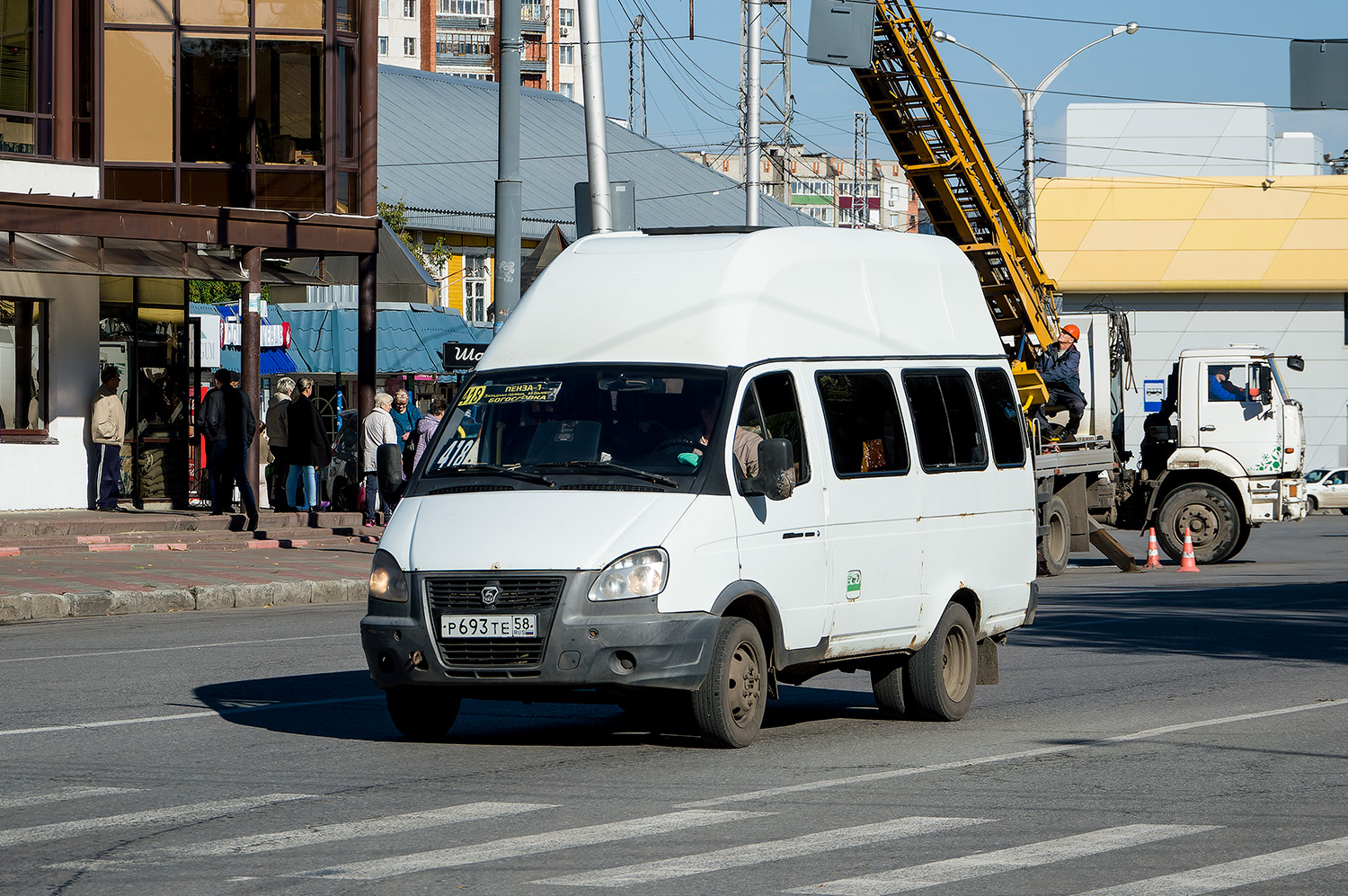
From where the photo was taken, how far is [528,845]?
6.42 meters

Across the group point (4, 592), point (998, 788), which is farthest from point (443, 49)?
point (998, 788)

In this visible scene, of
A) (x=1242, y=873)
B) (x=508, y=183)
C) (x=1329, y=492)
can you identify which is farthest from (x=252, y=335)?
(x=1329, y=492)

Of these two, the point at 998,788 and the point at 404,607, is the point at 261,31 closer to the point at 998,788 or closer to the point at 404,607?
the point at 404,607

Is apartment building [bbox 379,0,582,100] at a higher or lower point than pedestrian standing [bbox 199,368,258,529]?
higher

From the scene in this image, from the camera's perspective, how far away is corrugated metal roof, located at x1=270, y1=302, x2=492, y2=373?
123ft

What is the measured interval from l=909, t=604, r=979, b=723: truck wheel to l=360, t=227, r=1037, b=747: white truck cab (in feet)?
0.05

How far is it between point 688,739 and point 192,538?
47.3 ft

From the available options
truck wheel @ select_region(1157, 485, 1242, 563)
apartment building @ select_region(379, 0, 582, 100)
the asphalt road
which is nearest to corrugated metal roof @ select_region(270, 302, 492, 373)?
truck wheel @ select_region(1157, 485, 1242, 563)

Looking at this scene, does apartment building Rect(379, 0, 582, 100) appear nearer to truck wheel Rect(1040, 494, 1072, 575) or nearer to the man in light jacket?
the man in light jacket

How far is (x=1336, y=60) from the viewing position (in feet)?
74.5

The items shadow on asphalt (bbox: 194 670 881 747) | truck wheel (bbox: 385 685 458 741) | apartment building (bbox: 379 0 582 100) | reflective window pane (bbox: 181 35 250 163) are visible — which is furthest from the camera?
apartment building (bbox: 379 0 582 100)

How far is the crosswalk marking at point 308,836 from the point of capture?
6.16 m

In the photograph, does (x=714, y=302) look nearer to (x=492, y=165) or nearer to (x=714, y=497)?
(x=714, y=497)

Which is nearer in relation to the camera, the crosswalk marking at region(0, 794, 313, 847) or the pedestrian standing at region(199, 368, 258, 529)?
the crosswalk marking at region(0, 794, 313, 847)
